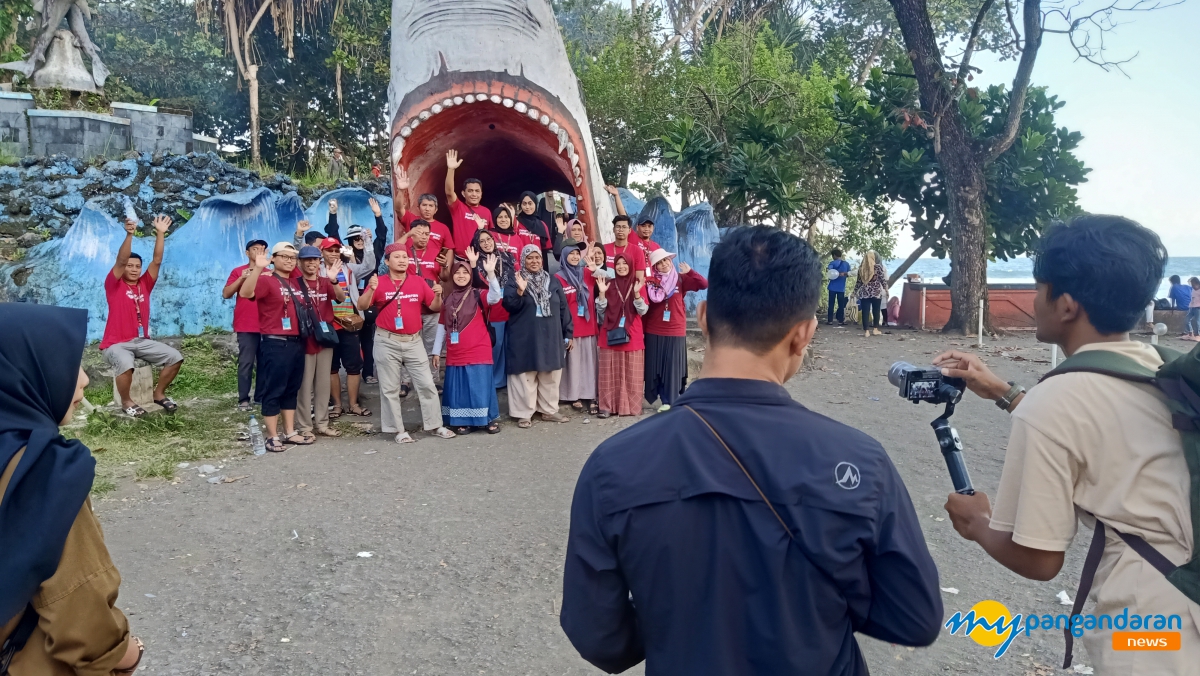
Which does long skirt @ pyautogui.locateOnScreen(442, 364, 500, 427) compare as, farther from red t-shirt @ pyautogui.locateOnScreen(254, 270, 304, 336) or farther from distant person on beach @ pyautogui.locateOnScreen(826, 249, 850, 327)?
distant person on beach @ pyautogui.locateOnScreen(826, 249, 850, 327)

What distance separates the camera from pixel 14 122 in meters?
11.9

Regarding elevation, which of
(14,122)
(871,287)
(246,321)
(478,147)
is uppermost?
(14,122)

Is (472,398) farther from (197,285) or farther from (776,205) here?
(776,205)

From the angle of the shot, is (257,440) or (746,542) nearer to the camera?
(746,542)

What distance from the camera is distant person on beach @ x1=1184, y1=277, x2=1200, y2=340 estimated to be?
38.7ft

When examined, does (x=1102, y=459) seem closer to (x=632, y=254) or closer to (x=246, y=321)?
(x=632, y=254)

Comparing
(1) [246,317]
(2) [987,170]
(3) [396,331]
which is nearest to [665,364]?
(3) [396,331]

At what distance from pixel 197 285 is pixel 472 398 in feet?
19.7

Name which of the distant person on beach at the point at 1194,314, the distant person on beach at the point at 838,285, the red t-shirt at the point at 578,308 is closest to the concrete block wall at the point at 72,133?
the red t-shirt at the point at 578,308

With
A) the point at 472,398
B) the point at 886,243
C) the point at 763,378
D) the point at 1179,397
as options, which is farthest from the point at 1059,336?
the point at 886,243

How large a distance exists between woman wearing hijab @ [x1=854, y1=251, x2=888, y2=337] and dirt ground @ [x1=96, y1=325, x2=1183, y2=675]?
6139 millimetres

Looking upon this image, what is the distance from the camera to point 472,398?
625cm

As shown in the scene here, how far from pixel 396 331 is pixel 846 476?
509 centimetres
